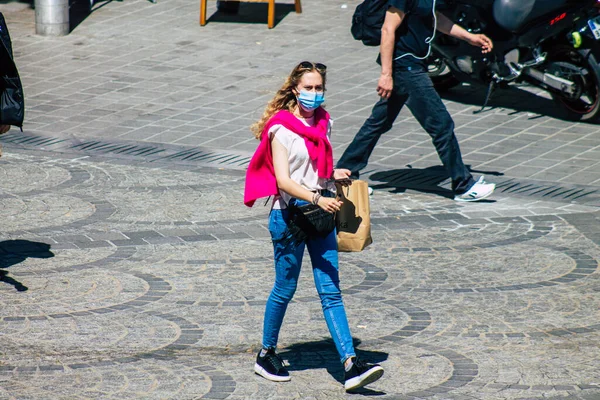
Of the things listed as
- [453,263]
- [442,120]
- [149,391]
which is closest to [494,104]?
[442,120]

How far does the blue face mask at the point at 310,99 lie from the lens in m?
5.47

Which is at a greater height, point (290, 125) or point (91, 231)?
point (290, 125)

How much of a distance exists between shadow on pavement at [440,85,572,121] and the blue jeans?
267 inches

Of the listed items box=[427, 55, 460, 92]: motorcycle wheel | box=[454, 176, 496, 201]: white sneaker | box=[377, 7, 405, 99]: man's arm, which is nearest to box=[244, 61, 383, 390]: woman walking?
box=[377, 7, 405, 99]: man's arm

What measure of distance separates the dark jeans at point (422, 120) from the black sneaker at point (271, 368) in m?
3.74

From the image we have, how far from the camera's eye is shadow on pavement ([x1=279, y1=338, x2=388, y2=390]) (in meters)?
5.84

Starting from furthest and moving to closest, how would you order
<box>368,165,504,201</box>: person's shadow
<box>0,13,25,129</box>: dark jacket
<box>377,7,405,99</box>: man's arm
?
<box>368,165,504,201</box>: person's shadow < <box>377,7,405,99</box>: man's arm < <box>0,13,25,129</box>: dark jacket

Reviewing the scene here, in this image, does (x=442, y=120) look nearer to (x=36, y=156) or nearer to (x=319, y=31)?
(x=36, y=156)

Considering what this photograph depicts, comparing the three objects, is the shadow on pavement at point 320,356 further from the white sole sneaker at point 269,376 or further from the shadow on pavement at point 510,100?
the shadow on pavement at point 510,100

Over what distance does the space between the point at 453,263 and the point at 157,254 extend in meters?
2.08

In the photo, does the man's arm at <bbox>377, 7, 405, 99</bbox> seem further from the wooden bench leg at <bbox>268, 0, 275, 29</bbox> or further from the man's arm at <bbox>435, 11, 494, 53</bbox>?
the wooden bench leg at <bbox>268, 0, 275, 29</bbox>

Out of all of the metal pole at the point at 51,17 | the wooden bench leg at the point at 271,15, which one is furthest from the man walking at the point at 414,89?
the metal pole at the point at 51,17

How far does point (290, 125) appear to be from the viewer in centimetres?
546

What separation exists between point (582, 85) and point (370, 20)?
3.47 m
